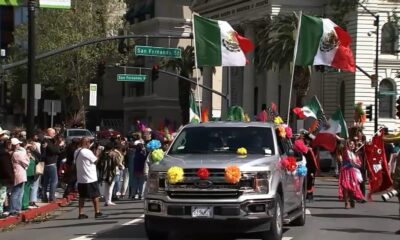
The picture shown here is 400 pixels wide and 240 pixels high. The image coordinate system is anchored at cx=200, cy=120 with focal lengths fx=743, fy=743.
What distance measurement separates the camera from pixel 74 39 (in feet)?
164

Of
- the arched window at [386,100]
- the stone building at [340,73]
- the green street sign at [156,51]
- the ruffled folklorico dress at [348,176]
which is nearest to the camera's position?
the ruffled folklorico dress at [348,176]

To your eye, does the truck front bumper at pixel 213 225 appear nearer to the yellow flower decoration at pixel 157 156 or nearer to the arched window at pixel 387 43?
the yellow flower decoration at pixel 157 156

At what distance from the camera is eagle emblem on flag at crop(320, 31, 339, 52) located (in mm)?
20078

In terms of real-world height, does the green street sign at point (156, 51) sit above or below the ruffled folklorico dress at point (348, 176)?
above

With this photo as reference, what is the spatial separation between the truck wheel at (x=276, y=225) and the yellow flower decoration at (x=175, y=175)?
150 centimetres

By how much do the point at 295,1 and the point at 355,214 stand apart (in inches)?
1774

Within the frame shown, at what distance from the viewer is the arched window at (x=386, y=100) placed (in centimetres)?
5638

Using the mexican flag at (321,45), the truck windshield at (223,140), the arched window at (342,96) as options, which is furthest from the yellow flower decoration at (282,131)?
the arched window at (342,96)

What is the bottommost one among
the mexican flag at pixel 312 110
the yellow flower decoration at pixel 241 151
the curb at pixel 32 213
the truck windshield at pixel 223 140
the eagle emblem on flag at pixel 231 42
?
the curb at pixel 32 213

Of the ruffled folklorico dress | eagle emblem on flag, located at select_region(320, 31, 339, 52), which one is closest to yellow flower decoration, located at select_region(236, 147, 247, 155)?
the ruffled folklorico dress

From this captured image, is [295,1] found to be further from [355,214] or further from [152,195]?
[152,195]

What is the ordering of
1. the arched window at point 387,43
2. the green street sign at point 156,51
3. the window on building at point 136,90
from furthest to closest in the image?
the window on building at point 136,90 → the arched window at point 387,43 → the green street sign at point 156,51

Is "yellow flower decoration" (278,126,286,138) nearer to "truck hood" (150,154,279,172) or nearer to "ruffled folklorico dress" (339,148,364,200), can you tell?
"truck hood" (150,154,279,172)

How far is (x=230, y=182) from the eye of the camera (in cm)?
1052
